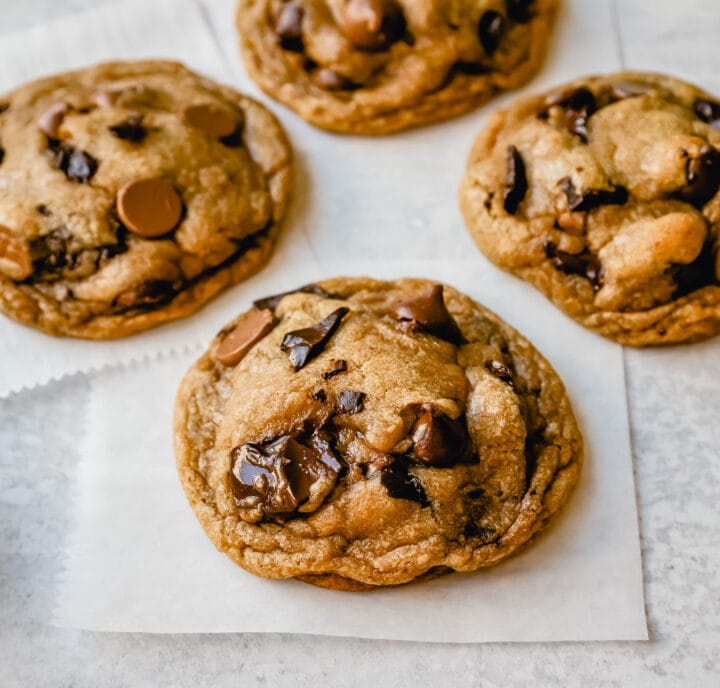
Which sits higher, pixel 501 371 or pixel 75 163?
pixel 75 163

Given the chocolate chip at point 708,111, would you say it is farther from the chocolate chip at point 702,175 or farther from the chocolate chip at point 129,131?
the chocolate chip at point 129,131

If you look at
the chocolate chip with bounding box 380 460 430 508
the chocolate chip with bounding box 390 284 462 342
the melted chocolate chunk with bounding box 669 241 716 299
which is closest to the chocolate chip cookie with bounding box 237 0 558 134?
the chocolate chip with bounding box 390 284 462 342

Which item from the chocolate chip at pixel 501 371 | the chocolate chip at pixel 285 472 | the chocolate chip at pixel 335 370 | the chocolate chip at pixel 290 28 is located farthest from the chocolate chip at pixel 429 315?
the chocolate chip at pixel 290 28

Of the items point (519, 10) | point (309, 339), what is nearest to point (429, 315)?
point (309, 339)

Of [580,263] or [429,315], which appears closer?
[429,315]

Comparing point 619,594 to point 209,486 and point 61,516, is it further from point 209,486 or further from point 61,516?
point 61,516

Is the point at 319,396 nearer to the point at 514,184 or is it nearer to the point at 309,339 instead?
the point at 309,339

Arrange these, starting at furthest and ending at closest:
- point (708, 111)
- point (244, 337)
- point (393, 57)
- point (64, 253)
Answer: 1. point (393, 57)
2. point (708, 111)
3. point (64, 253)
4. point (244, 337)

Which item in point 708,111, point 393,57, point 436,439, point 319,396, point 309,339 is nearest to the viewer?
point 436,439

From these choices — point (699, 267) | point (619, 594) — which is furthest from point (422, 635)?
point (699, 267)
